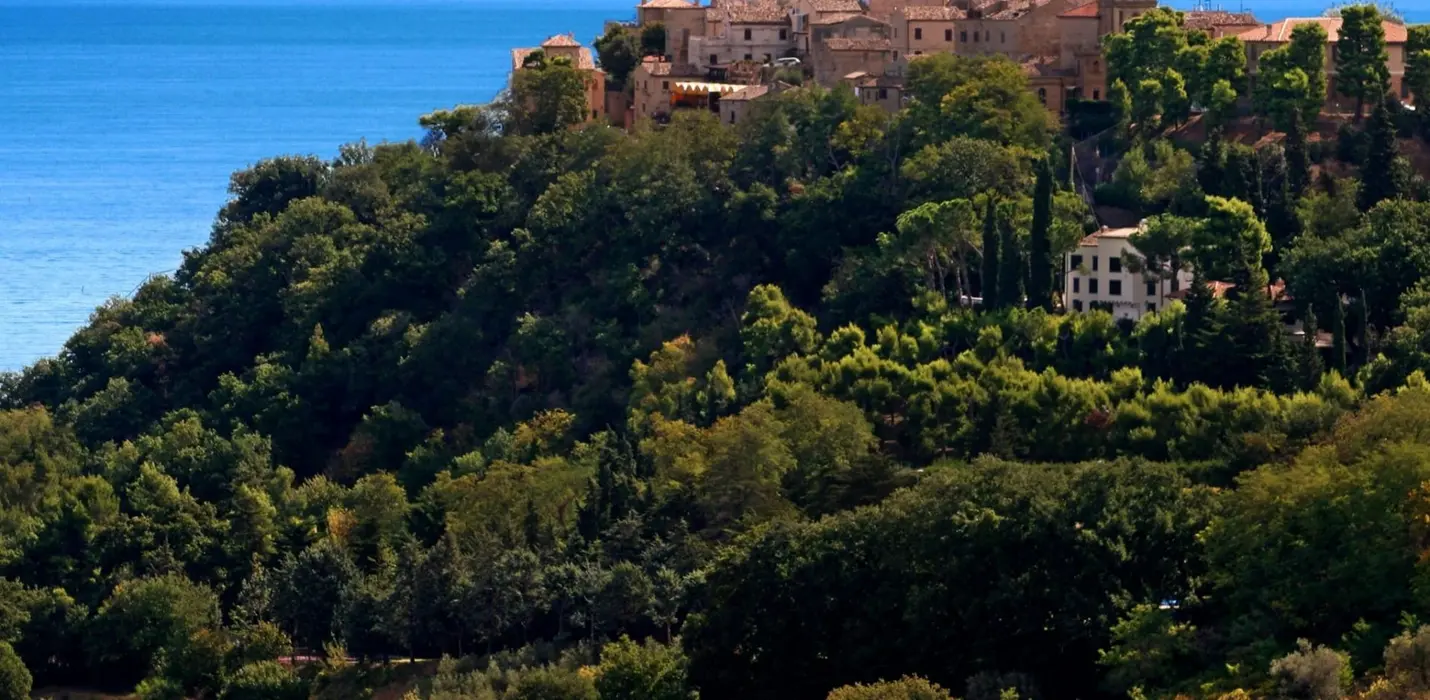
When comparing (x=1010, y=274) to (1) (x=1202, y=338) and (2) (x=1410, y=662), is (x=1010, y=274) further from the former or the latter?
(2) (x=1410, y=662)

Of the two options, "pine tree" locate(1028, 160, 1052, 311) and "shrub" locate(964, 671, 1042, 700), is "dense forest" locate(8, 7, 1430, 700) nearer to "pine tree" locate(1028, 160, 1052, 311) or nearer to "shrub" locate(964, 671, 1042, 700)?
"shrub" locate(964, 671, 1042, 700)

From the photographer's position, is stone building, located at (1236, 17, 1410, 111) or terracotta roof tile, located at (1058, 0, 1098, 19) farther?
terracotta roof tile, located at (1058, 0, 1098, 19)

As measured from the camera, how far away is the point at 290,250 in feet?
274

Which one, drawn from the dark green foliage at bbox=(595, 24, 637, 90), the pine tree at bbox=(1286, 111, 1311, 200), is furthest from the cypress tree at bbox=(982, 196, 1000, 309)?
the dark green foliage at bbox=(595, 24, 637, 90)

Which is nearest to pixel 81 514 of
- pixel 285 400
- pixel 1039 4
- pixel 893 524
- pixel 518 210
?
pixel 285 400

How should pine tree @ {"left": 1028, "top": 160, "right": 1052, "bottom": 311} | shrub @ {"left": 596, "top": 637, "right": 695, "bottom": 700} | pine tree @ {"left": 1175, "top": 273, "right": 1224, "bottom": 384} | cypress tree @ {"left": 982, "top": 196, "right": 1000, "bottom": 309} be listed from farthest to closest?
cypress tree @ {"left": 982, "top": 196, "right": 1000, "bottom": 309}, pine tree @ {"left": 1028, "top": 160, "right": 1052, "bottom": 311}, pine tree @ {"left": 1175, "top": 273, "right": 1224, "bottom": 384}, shrub @ {"left": 596, "top": 637, "right": 695, "bottom": 700}

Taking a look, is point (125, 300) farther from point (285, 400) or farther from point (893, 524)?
point (893, 524)

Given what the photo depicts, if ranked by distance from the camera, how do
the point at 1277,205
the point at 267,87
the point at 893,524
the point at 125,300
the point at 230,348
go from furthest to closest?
the point at 267,87, the point at 125,300, the point at 230,348, the point at 1277,205, the point at 893,524

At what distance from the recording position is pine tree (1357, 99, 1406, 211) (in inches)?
2574

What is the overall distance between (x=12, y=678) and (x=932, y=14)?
32.7 metres

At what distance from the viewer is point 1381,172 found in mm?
65562

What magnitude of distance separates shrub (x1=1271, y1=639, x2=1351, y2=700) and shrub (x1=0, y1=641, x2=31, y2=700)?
2766 centimetres

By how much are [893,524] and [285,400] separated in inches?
1185

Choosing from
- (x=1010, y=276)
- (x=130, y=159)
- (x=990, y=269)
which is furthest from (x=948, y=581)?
(x=130, y=159)
